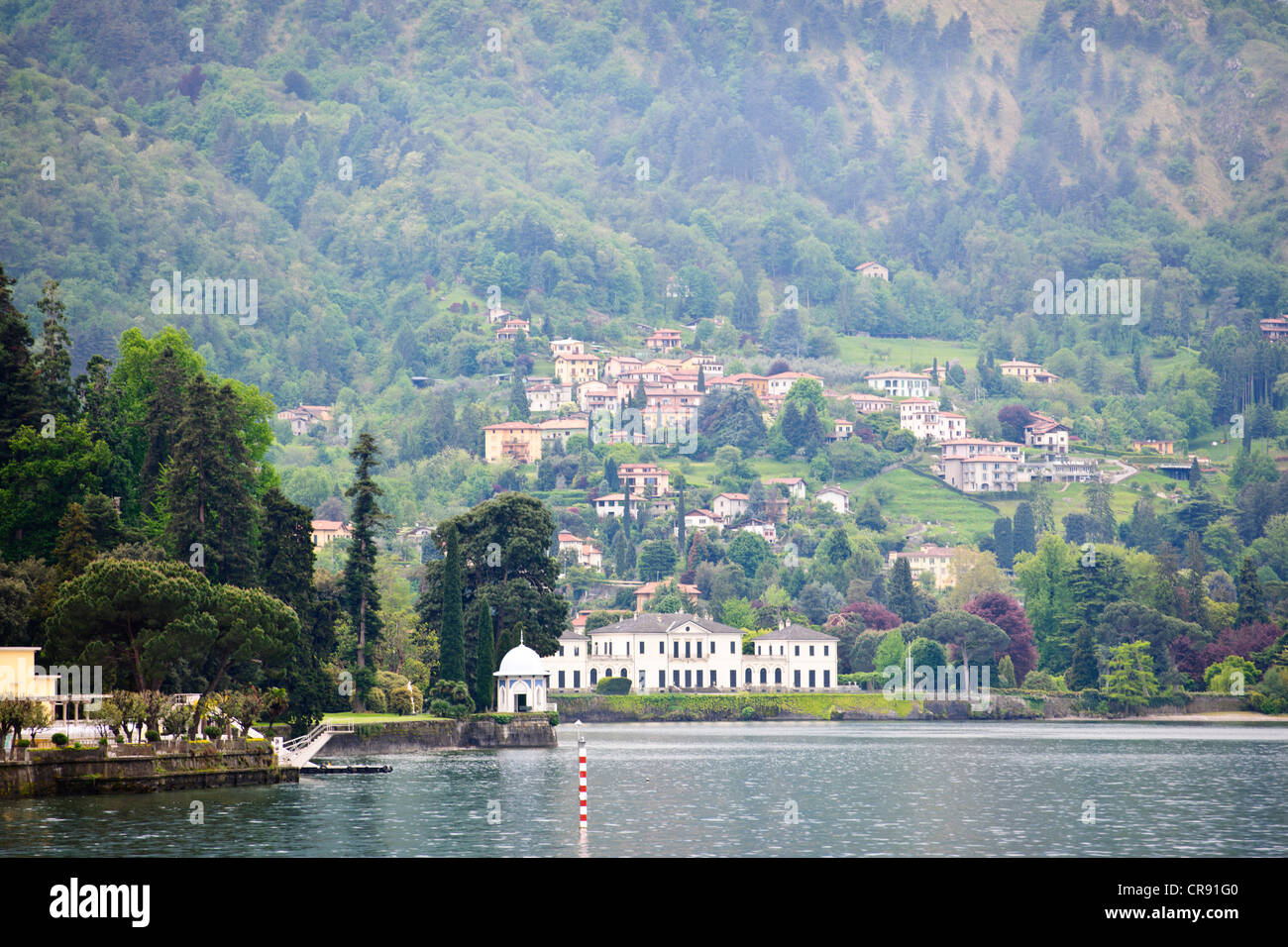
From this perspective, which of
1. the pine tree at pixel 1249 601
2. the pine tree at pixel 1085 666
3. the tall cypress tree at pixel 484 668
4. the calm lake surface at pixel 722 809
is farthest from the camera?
the pine tree at pixel 1249 601

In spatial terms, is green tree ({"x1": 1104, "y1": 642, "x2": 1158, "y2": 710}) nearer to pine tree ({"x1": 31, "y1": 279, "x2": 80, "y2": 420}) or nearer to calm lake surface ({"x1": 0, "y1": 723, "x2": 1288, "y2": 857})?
calm lake surface ({"x1": 0, "y1": 723, "x2": 1288, "y2": 857})

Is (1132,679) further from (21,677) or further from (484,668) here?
(21,677)

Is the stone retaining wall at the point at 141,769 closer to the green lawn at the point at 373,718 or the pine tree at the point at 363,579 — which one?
the green lawn at the point at 373,718

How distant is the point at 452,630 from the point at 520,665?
5.01 metres

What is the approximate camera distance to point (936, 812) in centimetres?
4850

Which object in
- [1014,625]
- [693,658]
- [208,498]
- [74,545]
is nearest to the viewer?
[74,545]

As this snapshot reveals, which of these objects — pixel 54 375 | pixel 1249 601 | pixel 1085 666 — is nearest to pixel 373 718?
pixel 54 375

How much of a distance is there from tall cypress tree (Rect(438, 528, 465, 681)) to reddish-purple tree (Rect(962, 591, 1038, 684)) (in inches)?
2523

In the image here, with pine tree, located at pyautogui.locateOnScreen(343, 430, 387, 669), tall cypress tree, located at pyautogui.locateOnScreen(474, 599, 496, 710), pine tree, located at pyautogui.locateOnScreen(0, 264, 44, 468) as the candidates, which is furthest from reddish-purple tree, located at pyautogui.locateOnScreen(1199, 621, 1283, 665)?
pine tree, located at pyautogui.locateOnScreen(0, 264, 44, 468)

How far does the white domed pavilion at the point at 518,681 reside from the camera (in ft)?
285

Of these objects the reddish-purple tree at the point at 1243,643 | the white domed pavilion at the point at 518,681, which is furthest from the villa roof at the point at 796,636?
the white domed pavilion at the point at 518,681

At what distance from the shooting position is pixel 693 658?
453 ft

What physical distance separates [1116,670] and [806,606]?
41898mm
